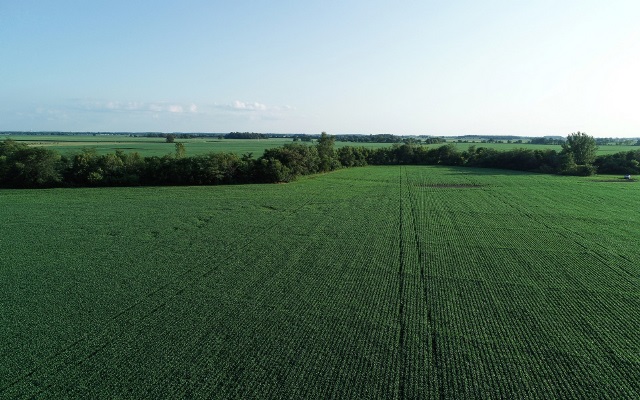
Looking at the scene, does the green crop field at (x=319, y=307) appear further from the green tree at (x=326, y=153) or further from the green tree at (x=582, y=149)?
the green tree at (x=582, y=149)

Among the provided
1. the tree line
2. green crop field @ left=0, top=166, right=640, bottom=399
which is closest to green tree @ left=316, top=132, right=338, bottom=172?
the tree line

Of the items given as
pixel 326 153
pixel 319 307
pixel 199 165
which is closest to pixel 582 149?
pixel 326 153

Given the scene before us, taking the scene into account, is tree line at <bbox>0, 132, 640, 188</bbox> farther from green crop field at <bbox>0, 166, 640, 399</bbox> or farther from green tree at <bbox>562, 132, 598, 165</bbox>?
green crop field at <bbox>0, 166, 640, 399</bbox>

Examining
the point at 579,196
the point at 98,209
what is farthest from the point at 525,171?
the point at 98,209

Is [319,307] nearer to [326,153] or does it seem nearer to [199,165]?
[199,165]

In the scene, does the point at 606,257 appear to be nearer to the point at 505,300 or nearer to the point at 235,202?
the point at 505,300

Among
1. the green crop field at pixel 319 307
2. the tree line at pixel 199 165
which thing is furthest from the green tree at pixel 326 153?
the green crop field at pixel 319 307
